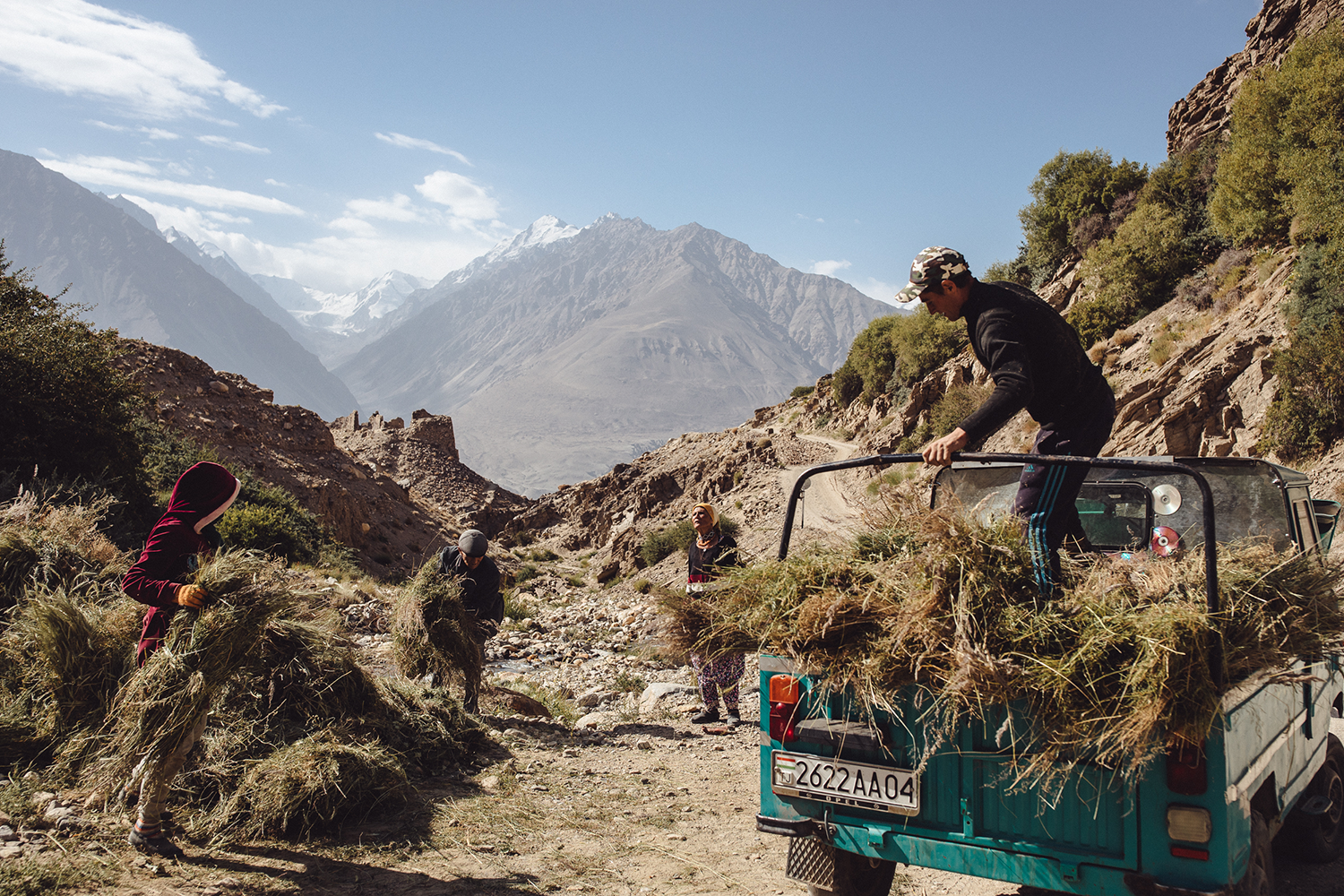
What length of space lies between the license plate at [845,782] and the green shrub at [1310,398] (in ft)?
60.0

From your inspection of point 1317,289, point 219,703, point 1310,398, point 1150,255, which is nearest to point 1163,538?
point 219,703

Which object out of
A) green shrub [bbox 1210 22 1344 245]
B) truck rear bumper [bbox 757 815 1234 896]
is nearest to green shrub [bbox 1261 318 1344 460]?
green shrub [bbox 1210 22 1344 245]

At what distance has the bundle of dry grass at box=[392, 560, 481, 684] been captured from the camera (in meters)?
7.08

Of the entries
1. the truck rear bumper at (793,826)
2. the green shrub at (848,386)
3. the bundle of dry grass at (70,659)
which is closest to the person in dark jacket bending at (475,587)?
the bundle of dry grass at (70,659)

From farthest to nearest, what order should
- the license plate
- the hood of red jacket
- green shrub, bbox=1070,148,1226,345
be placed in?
green shrub, bbox=1070,148,1226,345 < the hood of red jacket < the license plate

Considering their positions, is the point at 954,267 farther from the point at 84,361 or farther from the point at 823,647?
the point at 84,361

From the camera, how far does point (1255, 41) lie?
110 ft

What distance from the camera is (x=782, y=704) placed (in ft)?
10.7

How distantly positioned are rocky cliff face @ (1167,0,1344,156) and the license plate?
36.9 metres

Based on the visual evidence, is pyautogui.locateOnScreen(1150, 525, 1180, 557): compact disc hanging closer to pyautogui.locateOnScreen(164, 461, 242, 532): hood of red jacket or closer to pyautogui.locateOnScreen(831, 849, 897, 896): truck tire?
pyautogui.locateOnScreen(831, 849, 897, 896): truck tire

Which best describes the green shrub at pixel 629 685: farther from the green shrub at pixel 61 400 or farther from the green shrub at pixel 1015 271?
the green shrub at pixel 1015 271

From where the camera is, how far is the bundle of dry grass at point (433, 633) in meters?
7.08

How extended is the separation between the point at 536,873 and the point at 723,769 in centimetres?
267

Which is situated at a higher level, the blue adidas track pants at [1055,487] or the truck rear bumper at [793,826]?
the blue adidas track pants at [1055,487]
